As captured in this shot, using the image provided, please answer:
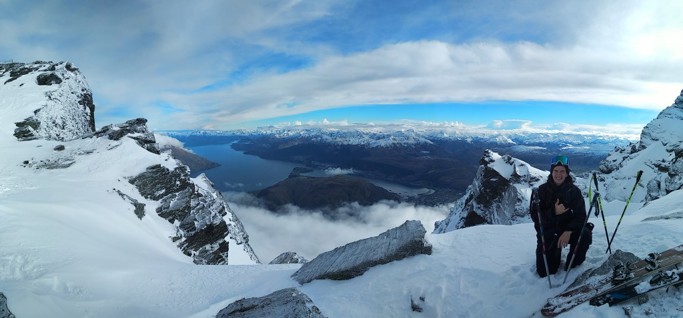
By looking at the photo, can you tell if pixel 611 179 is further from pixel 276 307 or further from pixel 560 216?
pixel 276 307

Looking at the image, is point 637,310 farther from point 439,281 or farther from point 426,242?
point 426,242

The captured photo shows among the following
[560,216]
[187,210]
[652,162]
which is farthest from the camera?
[652,162]

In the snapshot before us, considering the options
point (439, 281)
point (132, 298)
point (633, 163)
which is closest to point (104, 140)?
point (132, 298)

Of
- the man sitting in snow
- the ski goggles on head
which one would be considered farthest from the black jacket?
the ski goggles on head

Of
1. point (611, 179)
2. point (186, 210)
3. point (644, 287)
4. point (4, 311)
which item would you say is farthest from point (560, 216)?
point (611, 179)

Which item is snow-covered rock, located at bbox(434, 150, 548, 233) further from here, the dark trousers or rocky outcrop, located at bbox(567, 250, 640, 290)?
rocky outcrop, located at bbox(567, 250, 640, 290)

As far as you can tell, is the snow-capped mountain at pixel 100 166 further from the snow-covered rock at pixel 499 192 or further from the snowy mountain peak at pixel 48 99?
the snow-covered rock at pixel 499 192
